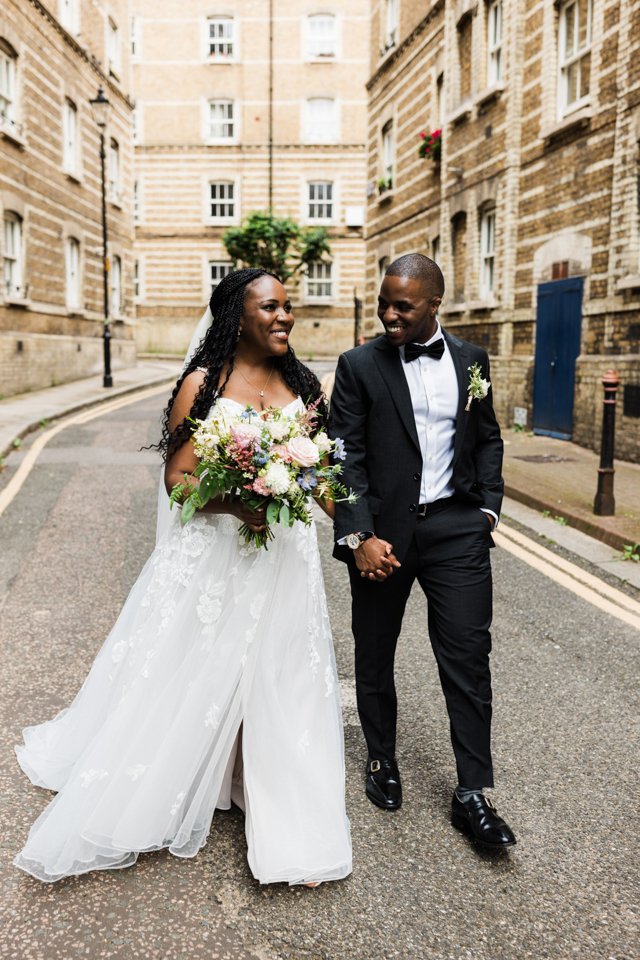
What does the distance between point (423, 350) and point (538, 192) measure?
1266 centimetres

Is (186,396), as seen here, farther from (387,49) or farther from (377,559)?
(387,49)

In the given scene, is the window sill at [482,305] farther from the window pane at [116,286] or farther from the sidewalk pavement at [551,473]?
the window pane at [116,286]

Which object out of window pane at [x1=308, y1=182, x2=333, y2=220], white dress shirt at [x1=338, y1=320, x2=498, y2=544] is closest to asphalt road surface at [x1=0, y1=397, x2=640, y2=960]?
white dress shirt at [x1=338, y1=320, x2=498, y2=544]

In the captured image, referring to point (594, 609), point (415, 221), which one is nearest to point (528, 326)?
point (415, 221)

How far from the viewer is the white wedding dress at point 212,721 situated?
2787 millimetres

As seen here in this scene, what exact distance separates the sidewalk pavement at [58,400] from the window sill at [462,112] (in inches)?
379

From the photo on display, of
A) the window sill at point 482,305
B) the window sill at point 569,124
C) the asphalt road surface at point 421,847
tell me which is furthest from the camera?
the window sill at point 482,305

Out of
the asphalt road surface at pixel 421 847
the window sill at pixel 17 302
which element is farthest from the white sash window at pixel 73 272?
the asphalt road surface at pixel 421 847

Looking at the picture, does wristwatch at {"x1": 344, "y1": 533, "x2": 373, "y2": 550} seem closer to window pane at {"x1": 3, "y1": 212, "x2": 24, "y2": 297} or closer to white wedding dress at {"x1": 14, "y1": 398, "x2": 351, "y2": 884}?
white wedding dress at {"x1": 14, "y1": 398, "x2": 351, "y2": 884}

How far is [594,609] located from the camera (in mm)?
5742

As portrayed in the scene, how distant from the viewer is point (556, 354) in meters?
13.9

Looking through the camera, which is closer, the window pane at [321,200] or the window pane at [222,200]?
the window pane at [321,200]

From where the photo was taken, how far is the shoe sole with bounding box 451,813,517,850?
115 inches

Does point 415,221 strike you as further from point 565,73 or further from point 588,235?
point 588,235
